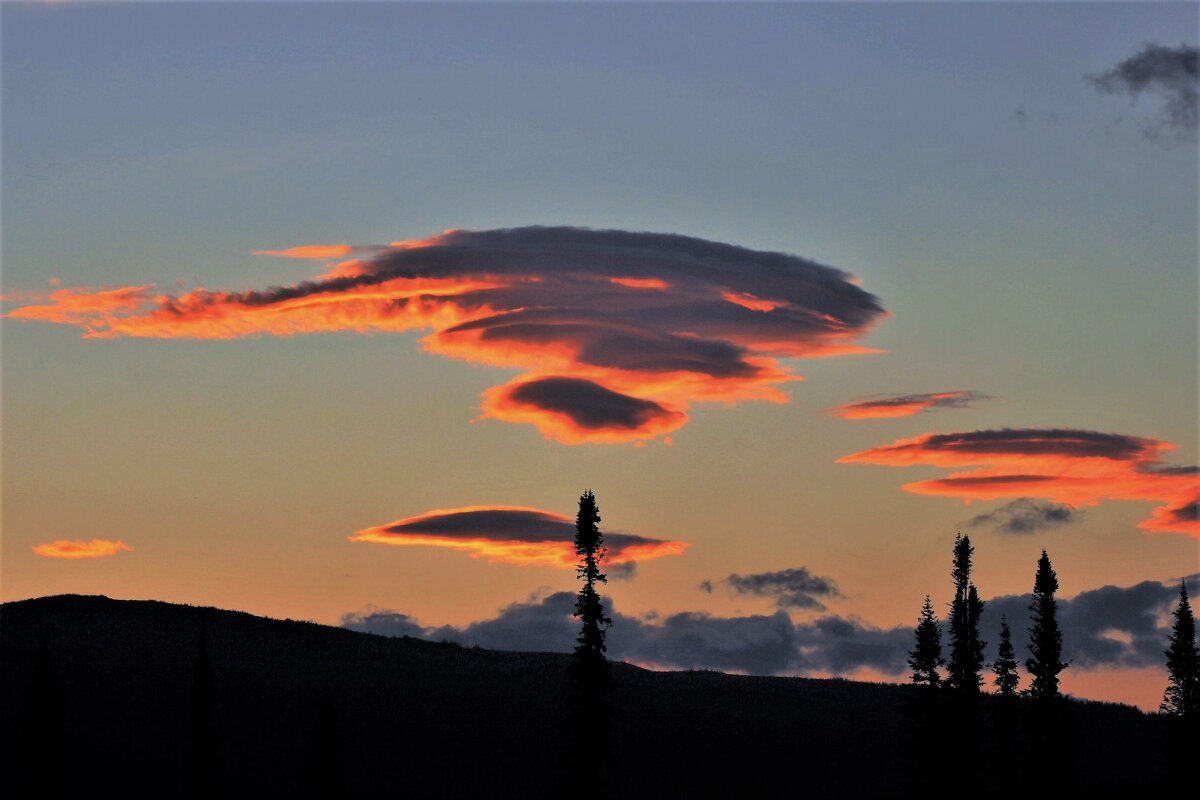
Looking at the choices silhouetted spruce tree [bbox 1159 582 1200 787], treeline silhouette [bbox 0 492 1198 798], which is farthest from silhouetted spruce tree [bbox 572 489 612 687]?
silhouetted spruce tree [bbox 1159 582 1200 787]

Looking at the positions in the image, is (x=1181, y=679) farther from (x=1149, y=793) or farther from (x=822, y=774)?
(x=822, y=774)

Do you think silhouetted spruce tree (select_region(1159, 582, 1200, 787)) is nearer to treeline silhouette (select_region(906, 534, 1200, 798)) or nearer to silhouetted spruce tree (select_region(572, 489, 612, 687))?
treeline silhouette (select_region(906, 534, 1200, 798))

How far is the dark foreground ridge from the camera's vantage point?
94.1 metres

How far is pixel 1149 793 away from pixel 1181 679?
7271 mm

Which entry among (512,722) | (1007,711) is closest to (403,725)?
(512,722)

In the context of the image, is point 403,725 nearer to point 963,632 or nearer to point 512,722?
point 512,722

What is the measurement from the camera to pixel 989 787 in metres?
103

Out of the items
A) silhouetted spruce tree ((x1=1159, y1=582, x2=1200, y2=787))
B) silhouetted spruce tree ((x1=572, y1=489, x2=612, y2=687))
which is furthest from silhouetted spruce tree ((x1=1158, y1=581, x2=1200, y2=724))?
silhouetted spruce tree ((x1=572, y1=489, x2=612, y2=687))

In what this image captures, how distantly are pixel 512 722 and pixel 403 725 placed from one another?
768 cm

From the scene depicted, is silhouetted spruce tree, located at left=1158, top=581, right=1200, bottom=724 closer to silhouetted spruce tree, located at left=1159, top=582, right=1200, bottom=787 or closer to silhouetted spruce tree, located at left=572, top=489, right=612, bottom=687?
silhouetted spruce tree, located at left=1159, top=582, right=1200, bottom=787

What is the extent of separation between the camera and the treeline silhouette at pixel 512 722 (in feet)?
297

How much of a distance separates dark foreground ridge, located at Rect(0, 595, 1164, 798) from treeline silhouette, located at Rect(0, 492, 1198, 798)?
0.20m

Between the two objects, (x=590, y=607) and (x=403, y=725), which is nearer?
(x=590, y=607)

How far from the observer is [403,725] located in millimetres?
115875
